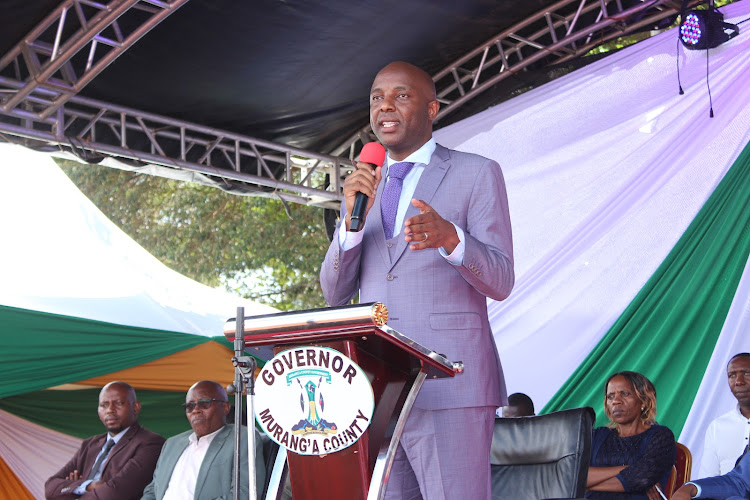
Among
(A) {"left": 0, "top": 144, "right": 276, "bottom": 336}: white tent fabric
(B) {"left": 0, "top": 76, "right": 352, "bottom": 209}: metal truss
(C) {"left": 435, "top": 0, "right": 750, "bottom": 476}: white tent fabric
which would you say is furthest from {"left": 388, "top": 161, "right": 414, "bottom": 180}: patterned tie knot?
(A) {"left": 0, "top": 144, "right": 276, "bottom": 336}: white tent fabric

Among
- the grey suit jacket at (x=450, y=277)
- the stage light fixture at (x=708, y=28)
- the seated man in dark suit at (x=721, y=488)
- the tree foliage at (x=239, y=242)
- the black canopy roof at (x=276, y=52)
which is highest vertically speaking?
the tree foliage at (x=239, y=242)

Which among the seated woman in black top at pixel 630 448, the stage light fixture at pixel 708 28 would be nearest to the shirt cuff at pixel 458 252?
the seated woman in black top at pixel 630 448

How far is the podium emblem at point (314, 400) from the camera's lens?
163 centimetres

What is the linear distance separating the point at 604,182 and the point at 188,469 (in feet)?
11.1

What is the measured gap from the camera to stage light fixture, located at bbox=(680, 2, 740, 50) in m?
5.71

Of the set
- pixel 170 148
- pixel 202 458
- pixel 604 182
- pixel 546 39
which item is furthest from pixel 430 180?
pixel 546 39

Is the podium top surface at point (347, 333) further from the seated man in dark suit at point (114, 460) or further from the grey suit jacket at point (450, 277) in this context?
the seated man in dark suit at point (114, 460)

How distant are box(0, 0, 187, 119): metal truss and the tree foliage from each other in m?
10.3

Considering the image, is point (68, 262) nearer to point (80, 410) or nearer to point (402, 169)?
point (80, 410)

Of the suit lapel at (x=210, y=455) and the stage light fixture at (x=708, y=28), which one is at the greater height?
the stage light fixture at (x=708, y=28)

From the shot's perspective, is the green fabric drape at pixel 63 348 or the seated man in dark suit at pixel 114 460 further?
the green fabric drape at pixel 63 348

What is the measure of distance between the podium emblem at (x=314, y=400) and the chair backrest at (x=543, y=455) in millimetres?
1719

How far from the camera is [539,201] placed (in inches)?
255

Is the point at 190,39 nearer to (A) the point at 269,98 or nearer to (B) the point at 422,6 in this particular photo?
(A) the point at 269,98
